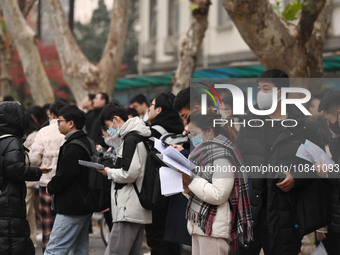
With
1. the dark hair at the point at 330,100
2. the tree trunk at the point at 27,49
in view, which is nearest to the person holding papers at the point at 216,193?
the dark hair at the point at 330,100

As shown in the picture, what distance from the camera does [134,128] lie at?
7875 mm

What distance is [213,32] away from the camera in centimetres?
2748

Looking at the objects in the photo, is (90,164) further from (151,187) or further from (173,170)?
(173,170)

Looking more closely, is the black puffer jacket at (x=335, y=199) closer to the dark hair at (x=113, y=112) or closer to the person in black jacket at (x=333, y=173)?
the person in black jacket at (x=333, y=173)

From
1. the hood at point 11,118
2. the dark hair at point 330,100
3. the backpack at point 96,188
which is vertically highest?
the dark hair at point 330,100

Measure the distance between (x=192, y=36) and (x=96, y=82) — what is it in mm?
3012

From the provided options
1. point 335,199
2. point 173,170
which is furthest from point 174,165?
point 335,199

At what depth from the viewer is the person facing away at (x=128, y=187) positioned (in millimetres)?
7719

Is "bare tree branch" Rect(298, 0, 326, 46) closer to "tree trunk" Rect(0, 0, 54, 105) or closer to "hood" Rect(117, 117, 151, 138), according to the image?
"hood" Rect(117, 117, 151, 138)

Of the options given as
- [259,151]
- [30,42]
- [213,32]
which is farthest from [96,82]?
[213,32]

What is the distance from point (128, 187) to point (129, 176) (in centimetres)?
22

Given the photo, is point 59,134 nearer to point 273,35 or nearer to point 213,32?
point 273,35

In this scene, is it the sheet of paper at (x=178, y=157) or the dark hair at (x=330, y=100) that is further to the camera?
the dark hair at (x=330, y=100)

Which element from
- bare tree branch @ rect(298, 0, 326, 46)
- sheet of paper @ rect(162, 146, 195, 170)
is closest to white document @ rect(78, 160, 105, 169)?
sheet of paper @ rect(162, 146, 195, 170)
